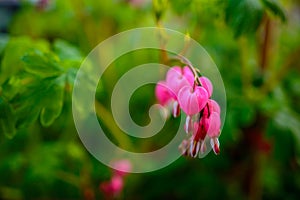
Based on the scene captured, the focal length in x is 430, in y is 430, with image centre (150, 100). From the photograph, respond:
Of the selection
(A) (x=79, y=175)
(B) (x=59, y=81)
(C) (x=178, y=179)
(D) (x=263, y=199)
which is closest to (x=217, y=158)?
(C) (x=178, y=179)

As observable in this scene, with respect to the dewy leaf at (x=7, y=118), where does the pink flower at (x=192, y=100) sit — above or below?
above

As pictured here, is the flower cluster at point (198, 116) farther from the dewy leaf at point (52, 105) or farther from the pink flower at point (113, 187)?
the pink flower at point (113, 187)

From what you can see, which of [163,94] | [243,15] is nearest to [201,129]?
[163,94]

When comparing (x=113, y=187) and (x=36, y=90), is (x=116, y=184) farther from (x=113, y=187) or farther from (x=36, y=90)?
(x=36, y=90)

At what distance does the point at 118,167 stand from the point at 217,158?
34 centimetres

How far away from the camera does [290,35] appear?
164 cm

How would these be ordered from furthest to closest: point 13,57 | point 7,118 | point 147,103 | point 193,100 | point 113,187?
point 147,103, point 113,187, point 13,57, point 7,118, point 193,100

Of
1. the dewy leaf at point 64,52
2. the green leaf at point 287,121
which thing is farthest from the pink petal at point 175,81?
the green leaf at point 287,121

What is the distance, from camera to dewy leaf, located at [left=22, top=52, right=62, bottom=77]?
2.30 ft

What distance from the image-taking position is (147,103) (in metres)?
1.28

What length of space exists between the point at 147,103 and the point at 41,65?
0.61m

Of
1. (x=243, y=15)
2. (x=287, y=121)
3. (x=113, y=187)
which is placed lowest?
(x=113, y=187)

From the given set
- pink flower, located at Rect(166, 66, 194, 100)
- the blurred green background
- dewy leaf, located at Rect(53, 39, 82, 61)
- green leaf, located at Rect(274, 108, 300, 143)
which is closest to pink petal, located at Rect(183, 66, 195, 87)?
pink flower, located at Rect(166, 66, 194, 100)

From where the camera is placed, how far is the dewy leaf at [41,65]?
701mm
